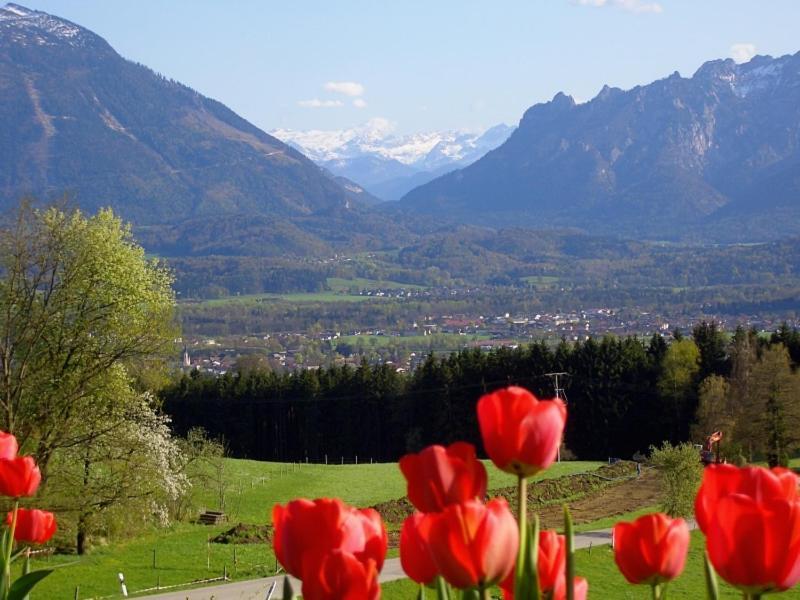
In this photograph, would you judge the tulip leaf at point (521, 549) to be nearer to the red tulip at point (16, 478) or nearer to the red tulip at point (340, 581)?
the red tulip at point (340, 581)

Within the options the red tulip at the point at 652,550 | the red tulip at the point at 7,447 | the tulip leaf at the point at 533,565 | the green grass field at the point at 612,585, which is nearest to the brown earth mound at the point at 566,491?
the green grass field at the point at 612,585

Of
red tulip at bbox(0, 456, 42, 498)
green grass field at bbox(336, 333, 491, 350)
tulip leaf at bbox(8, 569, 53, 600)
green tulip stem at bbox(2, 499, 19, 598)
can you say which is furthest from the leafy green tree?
green grass field at bbox(336, 333, 491, 350)

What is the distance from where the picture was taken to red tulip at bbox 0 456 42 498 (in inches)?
118

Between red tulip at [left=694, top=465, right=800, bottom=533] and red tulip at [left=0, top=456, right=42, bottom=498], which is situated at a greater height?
red tulip at [left=694, top=465, right=800, bottom=533]

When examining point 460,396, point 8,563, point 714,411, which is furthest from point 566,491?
point 8,563

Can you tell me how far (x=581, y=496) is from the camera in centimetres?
3612

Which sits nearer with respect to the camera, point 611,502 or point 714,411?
point 611,502

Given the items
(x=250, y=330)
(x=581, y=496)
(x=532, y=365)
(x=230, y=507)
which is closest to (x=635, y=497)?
(x=581, y=496)

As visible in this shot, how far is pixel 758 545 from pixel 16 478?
2.14 meters

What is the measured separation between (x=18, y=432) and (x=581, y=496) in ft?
66.6

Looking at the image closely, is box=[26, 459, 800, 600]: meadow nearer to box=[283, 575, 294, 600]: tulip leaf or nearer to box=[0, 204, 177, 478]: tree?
box=[0, 204, 177, 478]: tree

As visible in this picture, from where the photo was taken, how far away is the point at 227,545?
2820 cm

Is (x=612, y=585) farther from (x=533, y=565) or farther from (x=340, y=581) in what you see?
(x=340, y=581)

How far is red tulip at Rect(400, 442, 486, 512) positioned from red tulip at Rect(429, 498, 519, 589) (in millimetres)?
135
